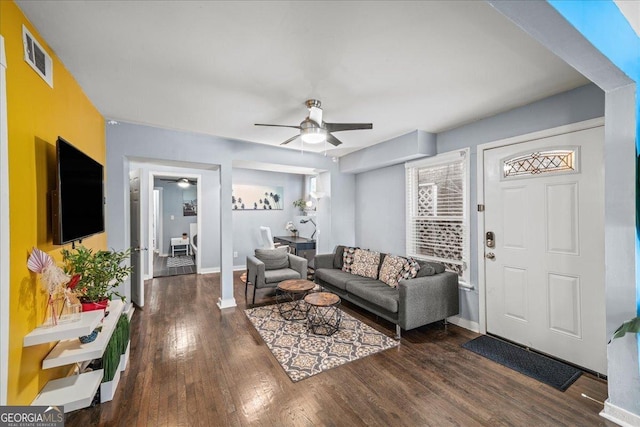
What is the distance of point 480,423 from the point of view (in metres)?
1.79

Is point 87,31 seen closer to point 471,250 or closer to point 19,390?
point 19,390

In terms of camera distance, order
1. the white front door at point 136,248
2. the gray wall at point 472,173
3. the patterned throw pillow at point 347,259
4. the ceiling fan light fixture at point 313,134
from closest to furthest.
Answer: the gray wall at point 472,173
the ceiling fan light fixture at point 313,134
the white front door at point 136,248
the patterned throw pillow at point 347,259

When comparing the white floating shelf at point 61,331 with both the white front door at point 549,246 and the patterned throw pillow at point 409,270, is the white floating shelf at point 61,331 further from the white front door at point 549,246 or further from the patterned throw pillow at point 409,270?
the white front door at point 549,246

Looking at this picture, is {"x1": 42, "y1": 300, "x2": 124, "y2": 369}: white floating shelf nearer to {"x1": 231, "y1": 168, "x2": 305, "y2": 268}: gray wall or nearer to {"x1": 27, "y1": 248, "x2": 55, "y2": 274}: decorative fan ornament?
{"x1": 27, "y1": 248, "x2": 55, "y2": 274}: decorative fan ornament

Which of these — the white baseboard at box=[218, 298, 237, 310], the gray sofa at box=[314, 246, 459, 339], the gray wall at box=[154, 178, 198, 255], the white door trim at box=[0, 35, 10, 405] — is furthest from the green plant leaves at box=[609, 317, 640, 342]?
the gray wall at box=[154, 178, 198, 255]

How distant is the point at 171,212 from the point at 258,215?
3330 millimetres

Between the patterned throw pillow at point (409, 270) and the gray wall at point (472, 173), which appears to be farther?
the patterned throw pillow at point (409, 270)

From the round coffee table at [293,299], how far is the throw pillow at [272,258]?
48cm

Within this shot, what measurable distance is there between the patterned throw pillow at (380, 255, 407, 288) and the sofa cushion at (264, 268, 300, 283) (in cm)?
137

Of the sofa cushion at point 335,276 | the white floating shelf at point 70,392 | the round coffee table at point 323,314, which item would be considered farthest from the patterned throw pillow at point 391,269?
the white floating shelf at point 70,392

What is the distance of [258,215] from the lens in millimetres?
6648

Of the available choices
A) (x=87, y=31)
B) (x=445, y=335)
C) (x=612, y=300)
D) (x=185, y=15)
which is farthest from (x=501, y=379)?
(x=87, y=31)

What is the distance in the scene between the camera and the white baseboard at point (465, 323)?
10.3 feet

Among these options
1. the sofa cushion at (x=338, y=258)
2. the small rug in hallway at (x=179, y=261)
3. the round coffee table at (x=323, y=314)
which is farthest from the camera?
the small rug in hallway at (x=179, y=261)
